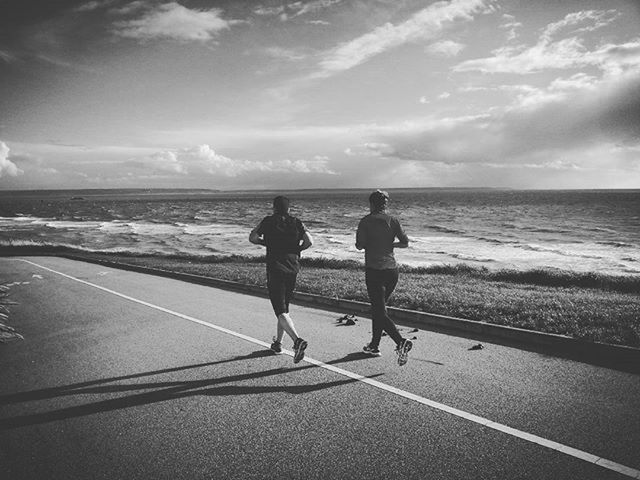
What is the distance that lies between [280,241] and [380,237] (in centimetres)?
135

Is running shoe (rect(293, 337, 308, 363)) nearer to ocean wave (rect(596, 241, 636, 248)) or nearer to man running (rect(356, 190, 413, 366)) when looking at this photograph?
man running (rect(356, 190, 413, 366))

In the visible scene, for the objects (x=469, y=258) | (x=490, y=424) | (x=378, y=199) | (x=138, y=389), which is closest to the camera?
(x=490, y=424)

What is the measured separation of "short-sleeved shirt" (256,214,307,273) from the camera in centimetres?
558

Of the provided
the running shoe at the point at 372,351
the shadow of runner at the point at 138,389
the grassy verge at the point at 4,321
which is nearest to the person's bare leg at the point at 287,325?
the shadow of runner at the point at 138,389

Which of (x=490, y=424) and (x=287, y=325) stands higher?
(x=287, y=325)

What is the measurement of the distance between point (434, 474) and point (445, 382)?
1914 millimetres

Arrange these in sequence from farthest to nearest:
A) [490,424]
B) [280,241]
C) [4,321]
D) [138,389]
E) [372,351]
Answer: [4,321] < [372,351] < [280,241] < [138,389] < [490,424]

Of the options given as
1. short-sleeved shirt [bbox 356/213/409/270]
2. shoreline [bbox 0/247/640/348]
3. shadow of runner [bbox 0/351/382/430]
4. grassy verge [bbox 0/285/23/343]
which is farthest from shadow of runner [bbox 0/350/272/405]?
shoreline [bbox 0/247/640/348]

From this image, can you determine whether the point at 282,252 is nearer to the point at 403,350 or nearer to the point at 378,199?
the point at 378,199

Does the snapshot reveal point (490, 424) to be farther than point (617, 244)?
No

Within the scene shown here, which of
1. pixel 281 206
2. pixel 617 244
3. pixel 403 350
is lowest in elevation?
pixel 617 244

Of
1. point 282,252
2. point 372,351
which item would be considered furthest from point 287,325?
point 372,351

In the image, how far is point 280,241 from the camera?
5594 mm

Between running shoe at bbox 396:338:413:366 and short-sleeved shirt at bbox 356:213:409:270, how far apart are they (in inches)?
40.3
